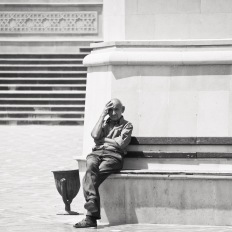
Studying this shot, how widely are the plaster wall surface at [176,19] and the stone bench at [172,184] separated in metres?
1.29

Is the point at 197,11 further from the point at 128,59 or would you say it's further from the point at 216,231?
the point at 216,231

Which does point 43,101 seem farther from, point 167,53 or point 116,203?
point 116,203

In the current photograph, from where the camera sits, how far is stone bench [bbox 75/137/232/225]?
392 inches

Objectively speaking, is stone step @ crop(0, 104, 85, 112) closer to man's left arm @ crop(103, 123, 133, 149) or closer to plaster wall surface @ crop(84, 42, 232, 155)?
plaster wall surface @ crop(84, 42, 232, 155)

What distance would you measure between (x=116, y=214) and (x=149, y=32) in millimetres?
2217

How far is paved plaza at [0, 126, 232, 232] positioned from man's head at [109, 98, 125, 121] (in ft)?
3.96

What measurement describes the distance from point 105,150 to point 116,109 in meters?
0.47

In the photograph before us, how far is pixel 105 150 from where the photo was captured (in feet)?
33.2

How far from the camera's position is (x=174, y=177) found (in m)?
10.0

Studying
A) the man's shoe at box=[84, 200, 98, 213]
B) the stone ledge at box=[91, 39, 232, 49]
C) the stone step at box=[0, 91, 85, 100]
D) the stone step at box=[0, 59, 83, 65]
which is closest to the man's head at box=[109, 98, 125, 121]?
the stone ledge at box=[91, 39, 232, 49]

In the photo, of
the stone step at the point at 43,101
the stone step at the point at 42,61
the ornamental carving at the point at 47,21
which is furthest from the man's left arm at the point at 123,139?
the ornamental carving at the point at 47,21

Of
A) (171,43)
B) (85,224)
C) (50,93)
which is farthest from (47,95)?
(85,224)

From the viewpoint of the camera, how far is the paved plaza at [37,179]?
33.3 feet

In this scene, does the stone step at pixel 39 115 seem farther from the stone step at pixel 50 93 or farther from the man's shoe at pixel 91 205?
the man's shoe at pixel 91 205
